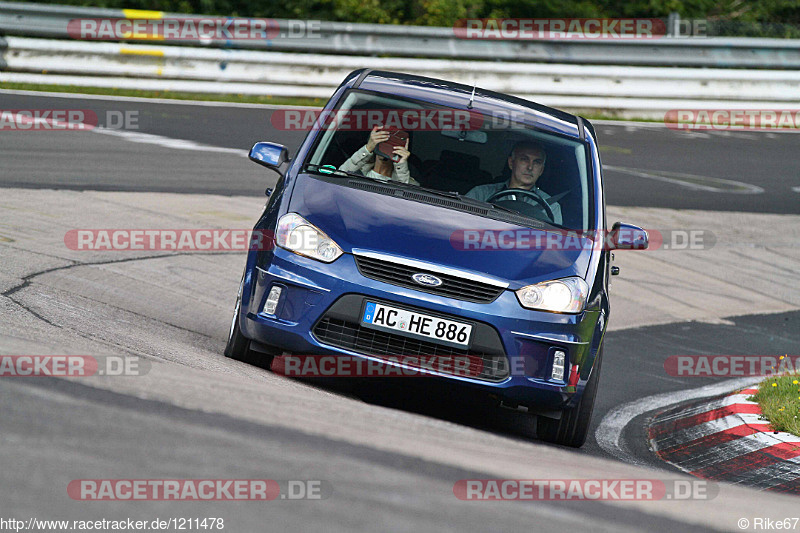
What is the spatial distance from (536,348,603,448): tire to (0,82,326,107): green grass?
40.2ft

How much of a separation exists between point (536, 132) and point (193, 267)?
128 inches

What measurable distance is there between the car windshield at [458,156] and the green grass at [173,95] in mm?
10890

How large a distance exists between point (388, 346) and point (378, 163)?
1471mm

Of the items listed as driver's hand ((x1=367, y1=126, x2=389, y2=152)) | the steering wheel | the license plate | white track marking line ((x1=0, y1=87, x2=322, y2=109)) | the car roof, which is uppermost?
the car roof

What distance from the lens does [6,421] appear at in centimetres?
373

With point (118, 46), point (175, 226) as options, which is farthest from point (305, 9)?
point (175, 226)

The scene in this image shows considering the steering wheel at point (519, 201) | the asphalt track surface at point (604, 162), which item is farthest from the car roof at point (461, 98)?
the asphalt track surface at point (604, 162)

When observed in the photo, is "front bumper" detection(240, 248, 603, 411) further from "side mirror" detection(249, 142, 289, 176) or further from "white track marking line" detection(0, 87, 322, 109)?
"white track marking line" detection(0, 87, 322, 109)

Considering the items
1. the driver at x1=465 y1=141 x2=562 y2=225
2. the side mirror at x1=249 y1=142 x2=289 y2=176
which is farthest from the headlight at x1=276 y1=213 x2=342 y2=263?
the driver at x1=465 y1=141 x2=562 y2=225

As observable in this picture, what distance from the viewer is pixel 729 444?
6098mm

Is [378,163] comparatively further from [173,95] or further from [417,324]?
[173,95]

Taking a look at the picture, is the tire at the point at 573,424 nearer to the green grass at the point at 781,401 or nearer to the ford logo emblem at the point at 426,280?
the ford logo emblem at the point at 426,280

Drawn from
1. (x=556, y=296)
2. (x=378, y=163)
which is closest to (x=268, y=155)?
(x=378, y=163)

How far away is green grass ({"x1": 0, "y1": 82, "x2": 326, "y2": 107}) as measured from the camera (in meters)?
16.2
